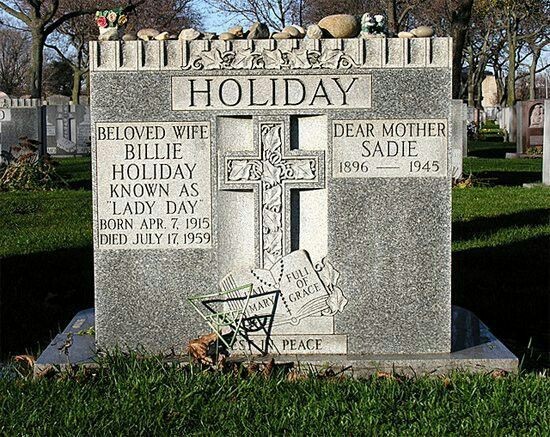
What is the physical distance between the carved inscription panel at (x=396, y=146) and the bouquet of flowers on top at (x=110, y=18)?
1242 mm

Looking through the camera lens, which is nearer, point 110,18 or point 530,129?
point 110,18

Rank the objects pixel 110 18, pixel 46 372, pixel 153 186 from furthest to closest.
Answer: pixel 110 18
pixel 153 186
pixel 46 372

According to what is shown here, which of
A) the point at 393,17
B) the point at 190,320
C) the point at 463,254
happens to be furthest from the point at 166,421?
the point at 393,17

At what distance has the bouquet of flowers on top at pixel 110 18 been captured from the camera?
5.03 m

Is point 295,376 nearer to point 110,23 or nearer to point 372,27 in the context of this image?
point 372,27

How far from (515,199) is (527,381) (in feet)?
28.4

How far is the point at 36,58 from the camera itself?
2700cm

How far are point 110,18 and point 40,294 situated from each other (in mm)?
2579

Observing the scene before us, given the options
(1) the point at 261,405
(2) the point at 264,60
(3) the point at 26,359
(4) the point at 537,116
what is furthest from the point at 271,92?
(4) the point at 537,116

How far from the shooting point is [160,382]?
14.5 ft

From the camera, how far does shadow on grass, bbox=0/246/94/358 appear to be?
5902 mm

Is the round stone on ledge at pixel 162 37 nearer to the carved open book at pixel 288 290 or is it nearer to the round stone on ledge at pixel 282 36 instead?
the round stone on ledge at pixel 282 36

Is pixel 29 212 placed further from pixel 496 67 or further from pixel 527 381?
pixel 496 67

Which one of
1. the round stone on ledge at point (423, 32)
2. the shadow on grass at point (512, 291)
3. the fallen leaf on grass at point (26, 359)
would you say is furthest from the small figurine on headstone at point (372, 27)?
the fallen leaf on grass at point (26, 359)
